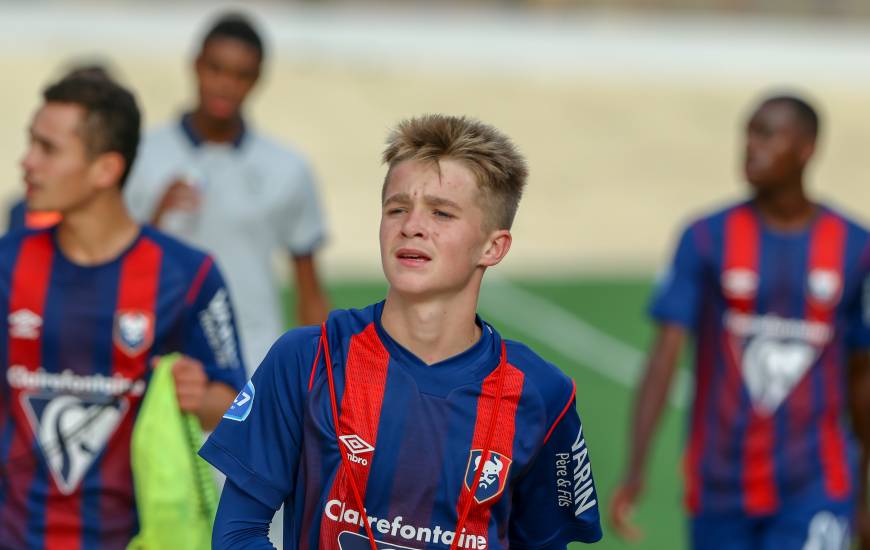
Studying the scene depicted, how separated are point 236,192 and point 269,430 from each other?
3306mm

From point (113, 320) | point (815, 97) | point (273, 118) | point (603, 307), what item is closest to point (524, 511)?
point (113, 320)

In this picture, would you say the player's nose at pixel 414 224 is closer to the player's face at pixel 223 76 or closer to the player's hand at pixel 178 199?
the player's hand at pixel 178 199

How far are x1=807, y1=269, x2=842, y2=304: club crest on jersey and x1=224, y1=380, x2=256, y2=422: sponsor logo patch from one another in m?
3.39

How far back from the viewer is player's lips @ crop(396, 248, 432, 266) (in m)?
3.68

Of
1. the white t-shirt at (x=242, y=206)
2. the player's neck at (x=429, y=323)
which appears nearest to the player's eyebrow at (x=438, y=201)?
the player's neck at (x=429, y=323)

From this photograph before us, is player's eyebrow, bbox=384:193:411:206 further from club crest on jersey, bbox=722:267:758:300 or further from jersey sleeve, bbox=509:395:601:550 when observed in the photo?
club crest on jersey, bbox=722:267:758:300

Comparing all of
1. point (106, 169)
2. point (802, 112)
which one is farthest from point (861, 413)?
point (106, 169)

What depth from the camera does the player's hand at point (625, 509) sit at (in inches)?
246

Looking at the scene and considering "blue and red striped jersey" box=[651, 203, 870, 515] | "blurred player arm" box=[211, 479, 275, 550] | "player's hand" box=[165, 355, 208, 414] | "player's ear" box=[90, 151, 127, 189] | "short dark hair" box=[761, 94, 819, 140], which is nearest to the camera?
"blurred player arm" box=[211, 479, 275, 550]

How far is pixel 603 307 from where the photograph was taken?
1834 cm

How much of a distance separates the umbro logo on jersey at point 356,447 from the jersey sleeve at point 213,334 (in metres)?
1.25

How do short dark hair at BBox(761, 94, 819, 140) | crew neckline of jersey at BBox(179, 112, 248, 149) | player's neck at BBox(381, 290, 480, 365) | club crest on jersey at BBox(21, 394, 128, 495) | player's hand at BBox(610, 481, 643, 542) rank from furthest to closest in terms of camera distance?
crew neckline of jersey at BBox(179, 112, 248, 149)
short dark hair at BBox(761, 94, 819, 140)
player's hand at BBox(610, 481, 643, 542)
club crest on jersey at BBox(21, 394, 128, 495)
player's neck at BBox(381, 290, 480, 365)

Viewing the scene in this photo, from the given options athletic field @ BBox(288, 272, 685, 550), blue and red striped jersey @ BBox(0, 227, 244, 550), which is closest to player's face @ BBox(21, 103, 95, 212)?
blue and red striped jersey @ BBox(0, 227, 244, 550)

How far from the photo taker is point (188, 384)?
4.77 m
